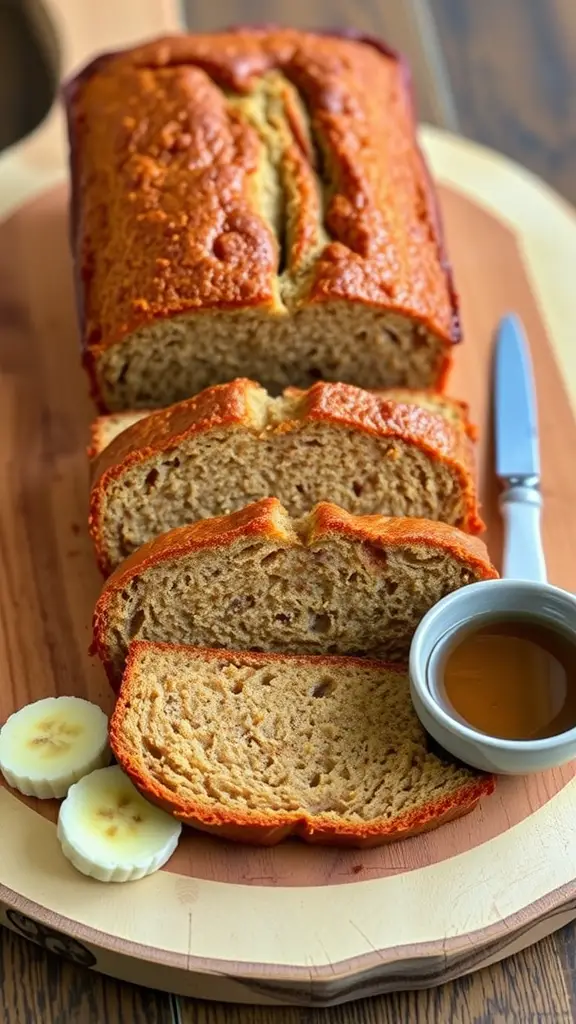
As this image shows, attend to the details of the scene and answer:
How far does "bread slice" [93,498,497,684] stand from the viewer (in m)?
3.33

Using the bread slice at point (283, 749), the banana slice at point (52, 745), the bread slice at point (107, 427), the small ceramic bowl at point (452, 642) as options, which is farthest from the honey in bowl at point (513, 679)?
the bread slice at point (107, 427)

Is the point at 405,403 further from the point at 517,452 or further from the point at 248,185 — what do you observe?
the point at 248,185

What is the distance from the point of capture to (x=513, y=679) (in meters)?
3.25

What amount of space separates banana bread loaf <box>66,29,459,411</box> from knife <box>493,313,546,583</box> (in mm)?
306

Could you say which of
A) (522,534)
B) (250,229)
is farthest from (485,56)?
(522,534)

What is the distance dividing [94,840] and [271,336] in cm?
163

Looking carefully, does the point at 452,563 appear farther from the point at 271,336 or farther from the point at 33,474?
the point at 33,474

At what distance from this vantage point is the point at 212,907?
10.1ft

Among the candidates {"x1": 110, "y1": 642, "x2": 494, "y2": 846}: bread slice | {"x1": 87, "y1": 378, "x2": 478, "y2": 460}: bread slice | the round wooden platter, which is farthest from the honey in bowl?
{"x1": 87, "y1": 378, "x2": 478, "y2": 460}: bread slice

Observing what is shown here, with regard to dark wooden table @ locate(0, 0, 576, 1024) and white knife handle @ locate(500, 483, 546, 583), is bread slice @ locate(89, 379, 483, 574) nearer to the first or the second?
white knife handle @ locate(500, 483, 546, 583)

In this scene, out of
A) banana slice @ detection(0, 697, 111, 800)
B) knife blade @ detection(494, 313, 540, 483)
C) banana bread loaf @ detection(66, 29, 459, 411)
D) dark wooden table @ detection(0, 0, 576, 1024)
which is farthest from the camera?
dark wooden table @ detection(0, 0, 576, 1024)

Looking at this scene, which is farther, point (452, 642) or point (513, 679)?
point (452, 642)

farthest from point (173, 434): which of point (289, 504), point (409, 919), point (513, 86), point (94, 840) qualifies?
point (513, 86)

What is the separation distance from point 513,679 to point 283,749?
1.99 feet
